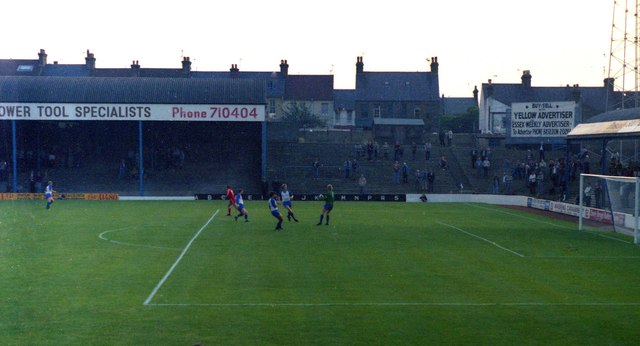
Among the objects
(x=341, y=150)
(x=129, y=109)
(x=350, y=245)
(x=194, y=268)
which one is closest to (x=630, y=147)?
(x=341, y=150)

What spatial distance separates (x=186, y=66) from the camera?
93688 mm

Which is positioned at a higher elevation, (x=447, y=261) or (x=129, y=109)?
(x=129, y=109)

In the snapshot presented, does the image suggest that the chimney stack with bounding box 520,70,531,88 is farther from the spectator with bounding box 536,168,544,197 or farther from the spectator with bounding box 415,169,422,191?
the spectator with bounding box 536,168,544,197

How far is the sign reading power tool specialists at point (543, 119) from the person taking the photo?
5744 centimetres

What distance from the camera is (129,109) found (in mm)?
54562

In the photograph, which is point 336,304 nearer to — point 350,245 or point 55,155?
point 350,245

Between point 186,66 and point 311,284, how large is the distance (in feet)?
258

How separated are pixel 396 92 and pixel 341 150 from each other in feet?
125

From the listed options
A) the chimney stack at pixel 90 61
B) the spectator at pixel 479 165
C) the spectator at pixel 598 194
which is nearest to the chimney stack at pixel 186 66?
the chimney stack at pixel 90 61

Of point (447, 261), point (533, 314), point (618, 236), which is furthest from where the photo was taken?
point (618, 236)

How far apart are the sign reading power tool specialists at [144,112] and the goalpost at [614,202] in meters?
26.6

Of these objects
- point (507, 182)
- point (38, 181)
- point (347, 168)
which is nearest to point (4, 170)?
point (38, 181)

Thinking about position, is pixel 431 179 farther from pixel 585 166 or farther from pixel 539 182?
pixel 585 166

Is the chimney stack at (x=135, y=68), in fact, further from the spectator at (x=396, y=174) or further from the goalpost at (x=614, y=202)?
the goalpost at (x=614, y=202)
